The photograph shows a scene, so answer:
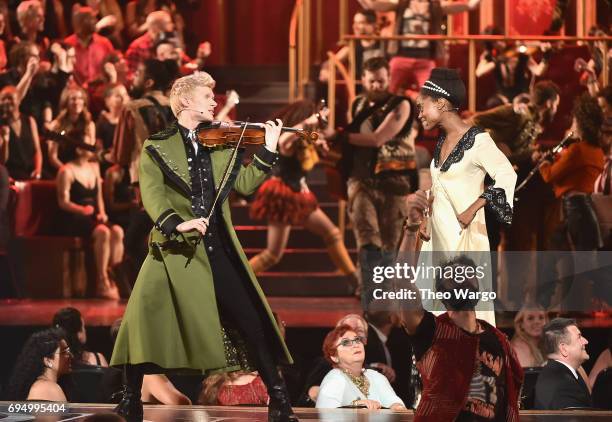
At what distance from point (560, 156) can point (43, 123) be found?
397cm

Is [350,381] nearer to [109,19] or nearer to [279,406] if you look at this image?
[279,406]

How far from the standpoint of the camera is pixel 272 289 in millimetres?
10820

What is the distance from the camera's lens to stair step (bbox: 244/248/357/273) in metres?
11.0

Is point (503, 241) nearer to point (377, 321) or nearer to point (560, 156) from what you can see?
point (560, 156)

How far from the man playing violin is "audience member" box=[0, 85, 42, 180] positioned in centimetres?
462

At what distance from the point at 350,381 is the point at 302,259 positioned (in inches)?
148

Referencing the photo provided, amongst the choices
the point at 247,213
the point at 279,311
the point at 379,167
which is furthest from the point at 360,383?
the point at 247,213

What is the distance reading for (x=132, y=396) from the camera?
6.08 metres

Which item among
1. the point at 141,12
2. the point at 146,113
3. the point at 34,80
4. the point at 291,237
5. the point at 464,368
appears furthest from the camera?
the point at 141,12

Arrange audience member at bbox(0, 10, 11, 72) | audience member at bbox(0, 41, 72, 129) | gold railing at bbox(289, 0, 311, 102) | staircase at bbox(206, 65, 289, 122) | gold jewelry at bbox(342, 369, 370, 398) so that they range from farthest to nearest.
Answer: staircase at bbox(206, 65, 289, 122)
gold railing at bbox(289, 0, 311, 102)
audience member at bbox(0, 10, 11, 72)
audience member at bbox(0, 41, 72, 129)
gold jewelry at bbox(342, 369, 370, 398)

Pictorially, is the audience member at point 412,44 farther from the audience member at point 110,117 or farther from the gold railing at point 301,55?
the audience member at point 110,117

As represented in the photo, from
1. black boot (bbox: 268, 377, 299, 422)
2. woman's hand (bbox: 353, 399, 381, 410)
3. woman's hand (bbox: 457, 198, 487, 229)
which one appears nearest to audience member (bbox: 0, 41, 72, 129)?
woman's hand (bbox: 353, 399, 381, 410)

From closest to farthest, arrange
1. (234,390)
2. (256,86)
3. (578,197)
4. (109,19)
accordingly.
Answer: (234,390), (578,197), (109,19), (256,86)

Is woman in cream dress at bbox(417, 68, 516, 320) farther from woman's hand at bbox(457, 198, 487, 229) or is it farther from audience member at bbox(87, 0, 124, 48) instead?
audience member at bbox(87, 0, 124, 48)
